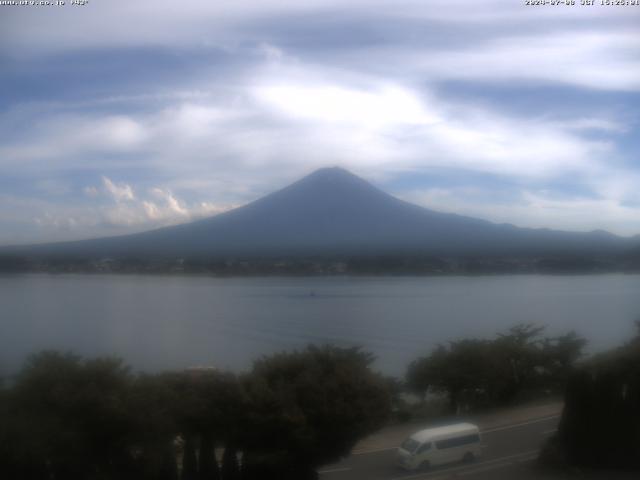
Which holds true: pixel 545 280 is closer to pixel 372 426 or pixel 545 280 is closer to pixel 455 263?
pixel 455 263

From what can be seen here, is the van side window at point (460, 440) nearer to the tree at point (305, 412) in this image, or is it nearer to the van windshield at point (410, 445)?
the van windshield at point (410, 445)

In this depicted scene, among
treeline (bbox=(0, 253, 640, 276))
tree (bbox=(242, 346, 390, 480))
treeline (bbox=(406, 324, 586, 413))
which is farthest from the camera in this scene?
treeline (bbox=(0, 253, 640, 276))

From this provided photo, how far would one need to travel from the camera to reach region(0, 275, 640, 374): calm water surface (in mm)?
11367

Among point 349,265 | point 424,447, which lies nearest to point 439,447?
point 424,447

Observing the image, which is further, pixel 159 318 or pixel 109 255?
pixel 159 318

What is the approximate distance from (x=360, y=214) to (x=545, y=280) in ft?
A: 16.7

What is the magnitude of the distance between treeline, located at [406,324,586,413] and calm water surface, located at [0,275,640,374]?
62cm

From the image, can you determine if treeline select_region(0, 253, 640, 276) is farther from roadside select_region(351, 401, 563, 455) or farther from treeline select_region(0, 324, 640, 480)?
treeline select_region(0, 324, 640, 480)

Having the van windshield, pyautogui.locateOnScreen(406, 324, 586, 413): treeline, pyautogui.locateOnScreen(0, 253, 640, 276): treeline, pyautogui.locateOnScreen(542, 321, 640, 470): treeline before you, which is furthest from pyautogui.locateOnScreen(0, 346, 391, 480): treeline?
pyautogui.locateOnScreen(0, 253, 640, 276): treeline

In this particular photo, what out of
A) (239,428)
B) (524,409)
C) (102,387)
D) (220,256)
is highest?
(220,256)

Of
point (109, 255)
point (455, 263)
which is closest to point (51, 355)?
point (109, 255)

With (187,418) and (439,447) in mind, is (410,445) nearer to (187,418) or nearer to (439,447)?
(439,447)

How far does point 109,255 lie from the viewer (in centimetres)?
1456

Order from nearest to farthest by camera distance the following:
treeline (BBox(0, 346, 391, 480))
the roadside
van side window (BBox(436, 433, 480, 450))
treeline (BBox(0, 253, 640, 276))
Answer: treeline (BBox(0, 346, 391, 480)) → van side window (BBox(436, 433, 480, 450)) → the roadside → treeline (BBox(0, 253, 640, 276))
